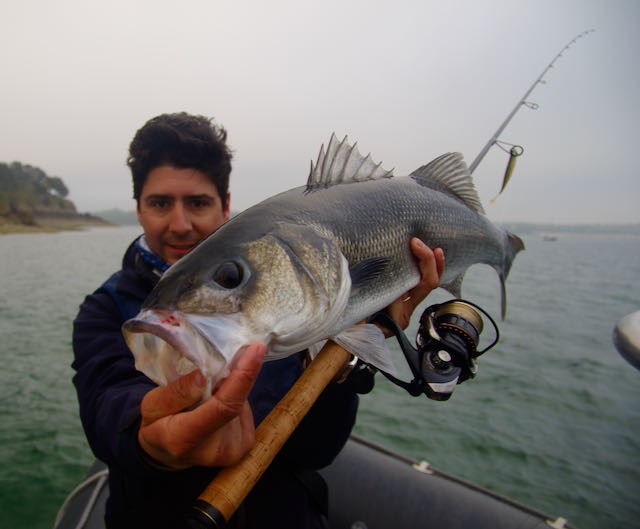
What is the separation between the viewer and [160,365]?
3.63ft

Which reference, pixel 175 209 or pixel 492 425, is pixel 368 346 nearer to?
pixel 175 209

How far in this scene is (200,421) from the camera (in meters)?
1.01

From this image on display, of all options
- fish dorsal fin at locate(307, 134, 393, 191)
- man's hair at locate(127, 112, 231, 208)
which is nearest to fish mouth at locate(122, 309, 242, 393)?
fish dorsal fin at locate(307, 134, 393, 191)

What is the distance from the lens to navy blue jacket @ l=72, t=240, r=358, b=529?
1700 mm

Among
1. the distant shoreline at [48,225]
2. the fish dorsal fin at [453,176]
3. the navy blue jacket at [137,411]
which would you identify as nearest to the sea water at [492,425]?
the navy blue jacket at [137,411]

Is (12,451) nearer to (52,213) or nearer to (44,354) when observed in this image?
(44,354)

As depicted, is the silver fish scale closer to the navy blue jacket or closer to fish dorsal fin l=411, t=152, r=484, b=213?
fish dorsal fin l=411, t=152, r=484, b=213

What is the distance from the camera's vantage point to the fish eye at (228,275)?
1264 mm

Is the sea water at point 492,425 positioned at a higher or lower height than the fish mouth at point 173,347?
lower

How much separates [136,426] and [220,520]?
50 cm

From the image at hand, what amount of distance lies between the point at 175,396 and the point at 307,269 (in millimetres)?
622

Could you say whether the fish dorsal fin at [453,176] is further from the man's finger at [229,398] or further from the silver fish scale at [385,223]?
the man's finger at [229,398]

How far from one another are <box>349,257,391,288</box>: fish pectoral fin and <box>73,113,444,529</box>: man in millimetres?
386

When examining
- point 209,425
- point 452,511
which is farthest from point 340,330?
point 452,511
